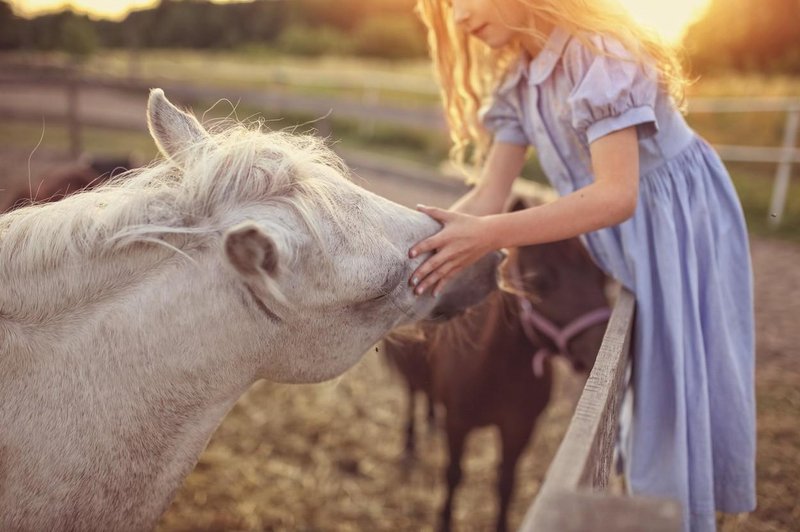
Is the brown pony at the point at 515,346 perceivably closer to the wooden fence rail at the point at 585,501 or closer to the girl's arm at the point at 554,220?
the girl's arm at the point at 554,220

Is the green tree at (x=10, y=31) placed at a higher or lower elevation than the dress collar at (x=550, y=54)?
lower

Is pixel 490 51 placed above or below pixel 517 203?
above

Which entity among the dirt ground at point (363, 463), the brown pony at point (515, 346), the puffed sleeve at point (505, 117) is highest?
the puffed sleeve at point (505, 117)

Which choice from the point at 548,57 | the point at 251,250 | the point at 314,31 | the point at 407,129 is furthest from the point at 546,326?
the point at 314,31

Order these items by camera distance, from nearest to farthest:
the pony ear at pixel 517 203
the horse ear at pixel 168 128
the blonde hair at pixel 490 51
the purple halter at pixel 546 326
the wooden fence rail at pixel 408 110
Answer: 1. the horse ear at pixel 168 128
2. the blonde hair at pixel 490 51
3. the purple halter at pixel 546 326
4. the pony ear at pixel 517 203
5. the wooden fence rail at pixel 408 110

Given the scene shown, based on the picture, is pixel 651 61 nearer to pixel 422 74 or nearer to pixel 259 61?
pixel 422 74

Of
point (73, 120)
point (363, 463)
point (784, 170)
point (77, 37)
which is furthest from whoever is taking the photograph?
point (77, 37)

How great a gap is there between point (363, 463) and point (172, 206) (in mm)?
2641

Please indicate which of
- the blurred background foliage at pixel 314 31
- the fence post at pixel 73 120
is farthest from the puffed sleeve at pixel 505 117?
the fence post at pixel 73 120

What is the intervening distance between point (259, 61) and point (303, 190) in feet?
95.8

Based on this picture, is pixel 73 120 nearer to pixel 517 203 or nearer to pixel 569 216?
pixel 517 203

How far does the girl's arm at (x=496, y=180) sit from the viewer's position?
2098 mm

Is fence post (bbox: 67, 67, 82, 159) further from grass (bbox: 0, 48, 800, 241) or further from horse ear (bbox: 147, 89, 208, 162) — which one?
horse ear (bbox: 147, 89, 208, 162)

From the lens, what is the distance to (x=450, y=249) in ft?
4.97
